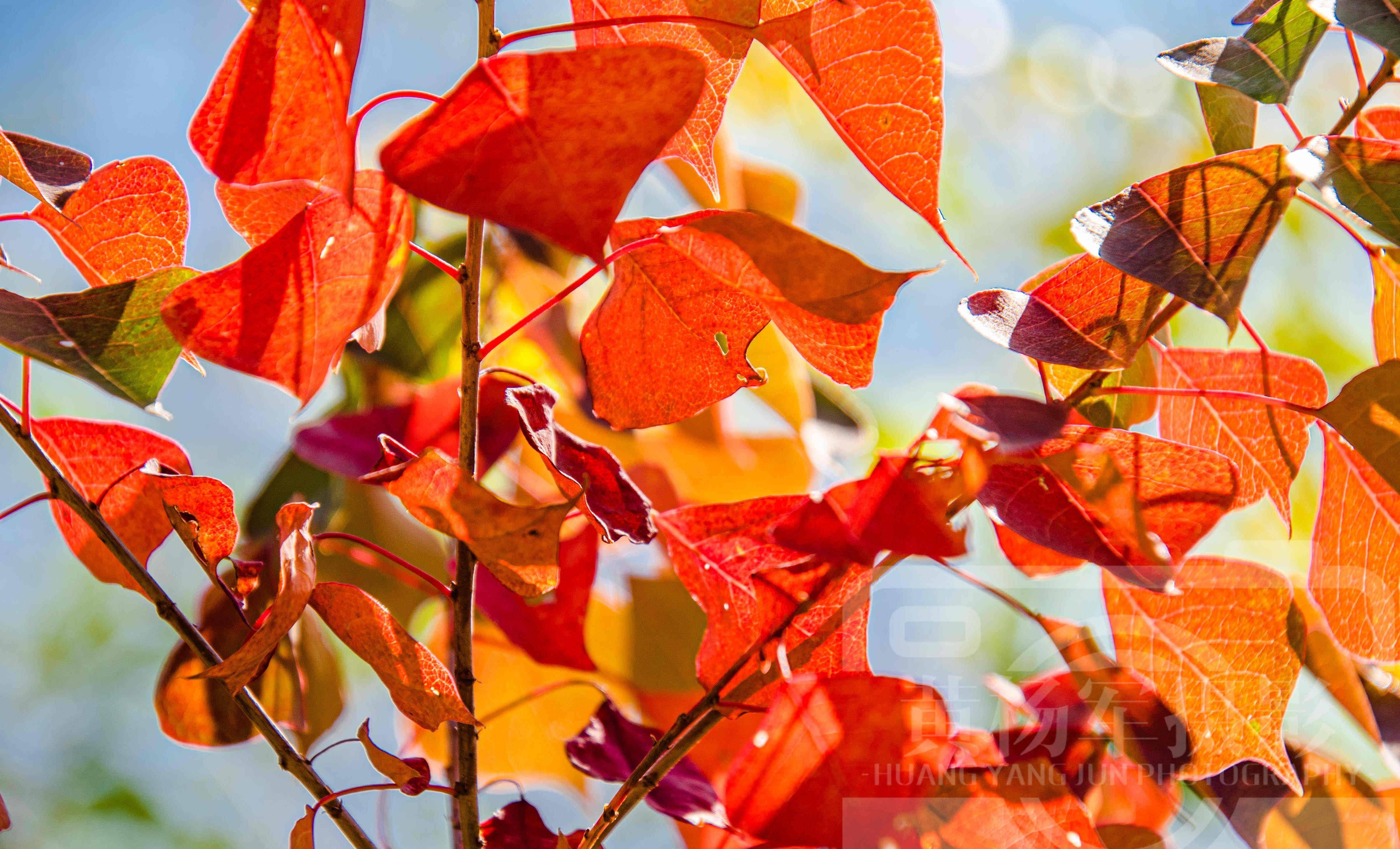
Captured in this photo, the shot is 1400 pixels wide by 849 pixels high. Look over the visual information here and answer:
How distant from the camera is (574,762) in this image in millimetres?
318

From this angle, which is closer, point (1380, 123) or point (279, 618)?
point (279, 618)

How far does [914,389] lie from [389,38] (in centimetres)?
51

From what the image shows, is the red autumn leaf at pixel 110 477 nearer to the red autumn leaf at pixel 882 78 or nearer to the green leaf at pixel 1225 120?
the red autumn leaf at pixel 882 78

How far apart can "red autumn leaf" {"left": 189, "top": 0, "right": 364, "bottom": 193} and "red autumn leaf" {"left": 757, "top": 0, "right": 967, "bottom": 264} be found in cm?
10

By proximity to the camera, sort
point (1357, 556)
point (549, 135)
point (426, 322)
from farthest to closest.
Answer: point (426, 322)
point (1357, 556)
point (549, 135)

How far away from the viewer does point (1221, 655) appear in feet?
0.89

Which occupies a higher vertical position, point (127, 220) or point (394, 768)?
point (127, 220)

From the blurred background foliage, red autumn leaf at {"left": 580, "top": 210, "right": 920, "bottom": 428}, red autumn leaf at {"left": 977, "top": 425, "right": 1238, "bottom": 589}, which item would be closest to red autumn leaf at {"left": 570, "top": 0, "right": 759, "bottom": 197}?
red autumn leaf at {"left": 580, "top": 210, "right": 920, "bottom": 428}

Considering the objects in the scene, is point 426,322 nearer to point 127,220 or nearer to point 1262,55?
point 127,220

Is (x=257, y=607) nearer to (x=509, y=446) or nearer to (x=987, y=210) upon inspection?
(x=509, y=446)

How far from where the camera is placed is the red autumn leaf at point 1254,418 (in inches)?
11.7

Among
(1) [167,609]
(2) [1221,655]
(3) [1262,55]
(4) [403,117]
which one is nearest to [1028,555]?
(2) [1221,655]

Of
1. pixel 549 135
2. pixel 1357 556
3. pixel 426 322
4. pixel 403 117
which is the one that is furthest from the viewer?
pixel 403 117

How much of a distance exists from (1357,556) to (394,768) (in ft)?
0.99
